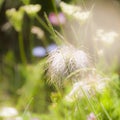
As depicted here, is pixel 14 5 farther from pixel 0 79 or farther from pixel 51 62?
pixel 51 62

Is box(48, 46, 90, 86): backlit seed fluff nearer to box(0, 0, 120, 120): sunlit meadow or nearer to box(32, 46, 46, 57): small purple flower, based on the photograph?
box(0, 0, 120, 120): sunlit meadow

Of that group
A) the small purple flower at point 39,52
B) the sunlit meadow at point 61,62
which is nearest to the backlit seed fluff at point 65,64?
the sunlit meadow at point 61,62

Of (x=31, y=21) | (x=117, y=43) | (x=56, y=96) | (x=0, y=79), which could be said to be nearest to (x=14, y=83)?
(x=0, y=79)

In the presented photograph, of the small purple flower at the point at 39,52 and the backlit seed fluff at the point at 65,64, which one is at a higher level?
the backlit seed fluff at the point at 65,64

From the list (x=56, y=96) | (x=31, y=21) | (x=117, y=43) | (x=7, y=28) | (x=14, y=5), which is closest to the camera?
(x=56, y=96)

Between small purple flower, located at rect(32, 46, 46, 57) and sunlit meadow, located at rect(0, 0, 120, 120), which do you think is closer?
sunlit meadow, located at rect(0, 0, 120, 120)

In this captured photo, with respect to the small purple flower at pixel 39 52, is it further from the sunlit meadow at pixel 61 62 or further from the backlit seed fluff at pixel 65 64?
the backlit seed fluff at pixel 65 64

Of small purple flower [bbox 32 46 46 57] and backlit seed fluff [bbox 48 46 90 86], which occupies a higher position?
backlit seed fluff [bbox 48 46 90 86]

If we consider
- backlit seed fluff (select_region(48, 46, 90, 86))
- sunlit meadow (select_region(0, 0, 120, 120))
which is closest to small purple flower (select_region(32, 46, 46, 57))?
sunlit meadow (select_region(0, 0, 120, 120))
